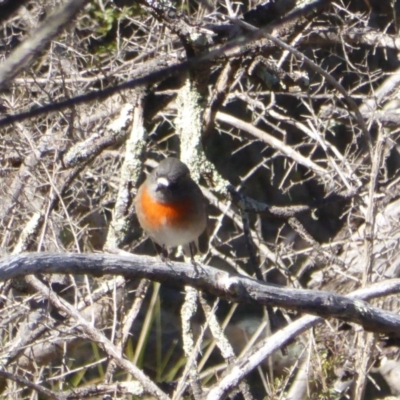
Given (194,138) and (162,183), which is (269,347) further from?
(194,138)

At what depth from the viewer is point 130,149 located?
14.0 feet

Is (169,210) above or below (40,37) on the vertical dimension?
above

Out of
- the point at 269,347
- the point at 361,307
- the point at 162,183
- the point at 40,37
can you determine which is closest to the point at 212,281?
the point at 269,347

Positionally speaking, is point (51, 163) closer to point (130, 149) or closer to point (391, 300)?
point (130, 149)

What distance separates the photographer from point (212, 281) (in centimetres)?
291

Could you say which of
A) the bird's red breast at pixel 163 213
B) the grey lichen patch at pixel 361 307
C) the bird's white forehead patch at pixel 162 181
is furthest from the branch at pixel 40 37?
the bird's red breast at pixel 163 213

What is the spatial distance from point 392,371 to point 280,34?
3.07 meters

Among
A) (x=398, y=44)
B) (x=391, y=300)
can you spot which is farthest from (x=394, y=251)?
(x=398, y=44)

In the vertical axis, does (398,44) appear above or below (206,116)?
above

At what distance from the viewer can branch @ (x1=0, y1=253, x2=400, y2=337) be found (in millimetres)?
2400

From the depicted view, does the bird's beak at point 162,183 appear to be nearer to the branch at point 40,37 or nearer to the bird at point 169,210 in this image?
the bird at point 169,210

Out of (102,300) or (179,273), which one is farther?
(102,300)

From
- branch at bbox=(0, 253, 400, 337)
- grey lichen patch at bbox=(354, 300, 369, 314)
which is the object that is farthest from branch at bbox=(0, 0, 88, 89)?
grey lichen patch at bbox=(354, 300, 369, 314)

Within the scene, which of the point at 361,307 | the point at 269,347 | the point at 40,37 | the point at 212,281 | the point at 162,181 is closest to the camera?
the point at 40,37
